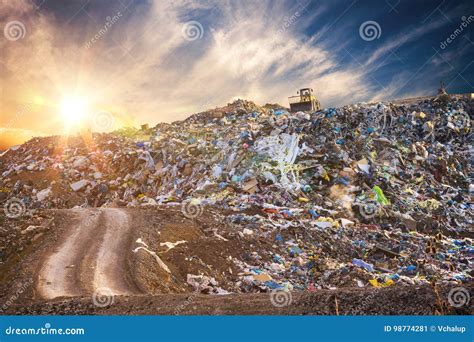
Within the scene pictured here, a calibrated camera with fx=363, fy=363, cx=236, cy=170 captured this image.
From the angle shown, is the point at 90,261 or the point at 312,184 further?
the point at 312,184

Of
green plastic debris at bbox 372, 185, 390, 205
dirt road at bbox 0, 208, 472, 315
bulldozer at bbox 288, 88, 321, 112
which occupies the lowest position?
dirt road at bbox 0, 208, 472, 315

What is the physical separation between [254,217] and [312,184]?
134 inches

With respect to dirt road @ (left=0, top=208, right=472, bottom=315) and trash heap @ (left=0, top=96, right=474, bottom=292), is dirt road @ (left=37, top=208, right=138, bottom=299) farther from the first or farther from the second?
trash heap @ (left=0, top=96, right=474, bottom=292)

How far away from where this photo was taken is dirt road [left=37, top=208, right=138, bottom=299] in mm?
7359

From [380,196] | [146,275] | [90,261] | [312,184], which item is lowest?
[146,275]

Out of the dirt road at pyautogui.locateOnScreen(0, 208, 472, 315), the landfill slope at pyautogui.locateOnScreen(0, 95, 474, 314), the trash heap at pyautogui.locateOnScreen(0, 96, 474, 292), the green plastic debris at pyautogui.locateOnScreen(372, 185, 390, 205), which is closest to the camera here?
the dirt road at pyautogui.locateOnScreen(0, 208, 472, 315)

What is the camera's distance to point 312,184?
13.8 m

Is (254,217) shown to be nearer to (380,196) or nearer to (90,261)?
(380,196)

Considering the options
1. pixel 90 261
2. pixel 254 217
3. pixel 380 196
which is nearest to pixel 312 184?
pixel 380 196

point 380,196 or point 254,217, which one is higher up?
point 380,196

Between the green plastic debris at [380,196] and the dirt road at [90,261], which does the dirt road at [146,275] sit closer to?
the dirt road at [90,261]

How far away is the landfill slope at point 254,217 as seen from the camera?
663 centimetres

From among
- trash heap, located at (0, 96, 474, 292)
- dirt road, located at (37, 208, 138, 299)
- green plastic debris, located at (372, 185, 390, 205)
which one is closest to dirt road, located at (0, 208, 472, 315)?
dirt road, located at (37, 208, 138, 299)

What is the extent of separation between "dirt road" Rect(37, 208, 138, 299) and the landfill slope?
0.05 m
